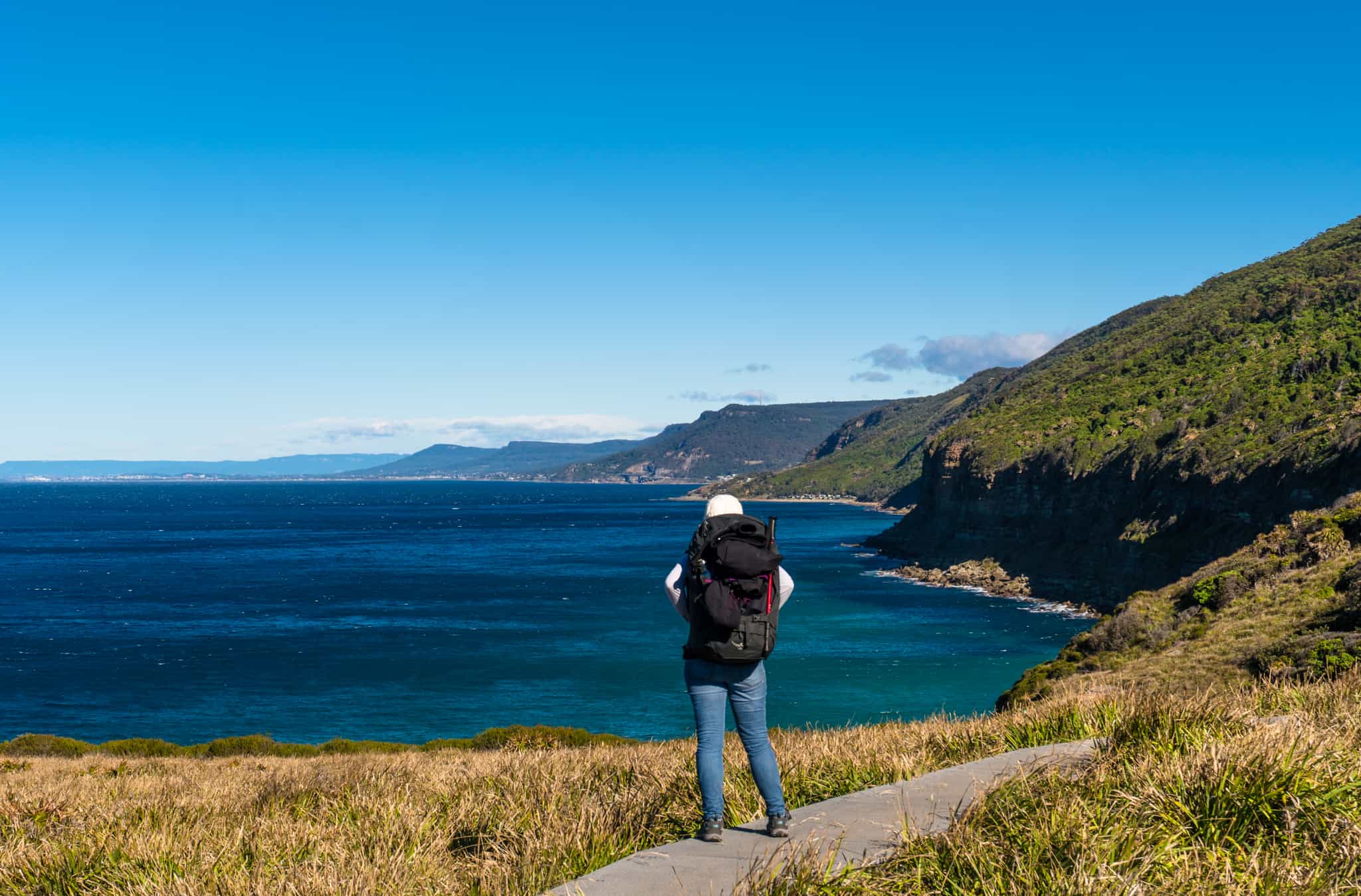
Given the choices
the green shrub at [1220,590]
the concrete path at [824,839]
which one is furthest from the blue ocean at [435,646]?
the concrete path at [824,839]

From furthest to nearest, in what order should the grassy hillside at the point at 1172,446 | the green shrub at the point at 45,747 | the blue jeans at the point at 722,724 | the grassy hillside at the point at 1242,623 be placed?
the grassy hillside at the point at 1172,446
the green shrub at the point at 45,747
the grassy hillside at the point at 1242,623
the blue jeans at the point at 722,724

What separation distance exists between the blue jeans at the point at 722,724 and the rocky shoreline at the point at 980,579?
6556 cm

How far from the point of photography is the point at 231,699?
44.8 metres

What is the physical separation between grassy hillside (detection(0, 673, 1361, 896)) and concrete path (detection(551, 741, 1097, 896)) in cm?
29

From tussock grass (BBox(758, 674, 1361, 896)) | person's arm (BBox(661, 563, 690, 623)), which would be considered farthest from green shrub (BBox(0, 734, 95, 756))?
tussock grass (BBox(758, 674, 1361, 896))

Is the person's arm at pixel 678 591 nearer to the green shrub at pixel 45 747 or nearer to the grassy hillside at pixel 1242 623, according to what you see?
the grassy hillside at pixel 1242 623

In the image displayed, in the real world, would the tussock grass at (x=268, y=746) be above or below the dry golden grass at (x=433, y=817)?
below

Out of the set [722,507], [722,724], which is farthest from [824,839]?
[722,507]

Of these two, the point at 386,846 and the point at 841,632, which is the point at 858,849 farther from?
the point at 841,632

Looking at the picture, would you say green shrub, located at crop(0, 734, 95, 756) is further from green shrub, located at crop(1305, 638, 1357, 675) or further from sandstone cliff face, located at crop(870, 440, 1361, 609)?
sandstone cliff face, located at crop(870, 440, 1361, 609)

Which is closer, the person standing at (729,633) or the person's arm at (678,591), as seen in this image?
the person standing at (729,633)

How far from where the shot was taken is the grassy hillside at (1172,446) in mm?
56406

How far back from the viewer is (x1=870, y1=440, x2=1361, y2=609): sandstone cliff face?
53844 mm

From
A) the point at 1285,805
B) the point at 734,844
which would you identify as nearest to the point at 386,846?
the point at 734,844
